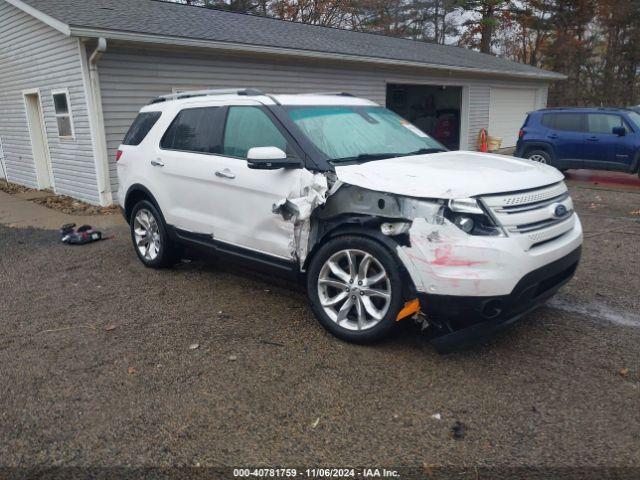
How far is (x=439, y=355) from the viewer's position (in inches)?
144

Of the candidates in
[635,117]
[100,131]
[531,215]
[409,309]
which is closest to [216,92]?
[409,309]

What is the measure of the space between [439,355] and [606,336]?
4.40 ft

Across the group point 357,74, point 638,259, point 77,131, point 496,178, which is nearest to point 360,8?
point 357,74

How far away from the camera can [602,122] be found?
12000mm

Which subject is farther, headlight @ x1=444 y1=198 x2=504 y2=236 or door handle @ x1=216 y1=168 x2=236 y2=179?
door handle @ x1=216 y1=168 x2=236 y2=179

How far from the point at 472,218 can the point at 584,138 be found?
1053 centimetres

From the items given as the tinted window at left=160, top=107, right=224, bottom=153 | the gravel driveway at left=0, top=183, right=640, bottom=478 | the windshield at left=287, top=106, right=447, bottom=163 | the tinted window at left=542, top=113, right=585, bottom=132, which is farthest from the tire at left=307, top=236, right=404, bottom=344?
the tinted window at left=542, top=113, right=585, bottom=132

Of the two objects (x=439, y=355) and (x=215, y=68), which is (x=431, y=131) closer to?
(x=215, y=68)

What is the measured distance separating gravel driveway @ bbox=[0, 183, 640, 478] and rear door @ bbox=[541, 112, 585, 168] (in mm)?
8122

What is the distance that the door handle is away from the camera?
4.46m

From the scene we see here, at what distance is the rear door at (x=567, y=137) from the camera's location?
12.3 meters

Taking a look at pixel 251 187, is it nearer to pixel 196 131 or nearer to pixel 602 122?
pixel 196 131

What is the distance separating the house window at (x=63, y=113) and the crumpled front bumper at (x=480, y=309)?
889 cm

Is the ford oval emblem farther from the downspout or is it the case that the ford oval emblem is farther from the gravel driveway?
the downspout
